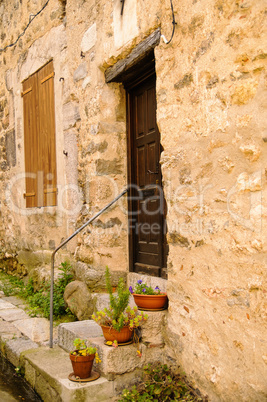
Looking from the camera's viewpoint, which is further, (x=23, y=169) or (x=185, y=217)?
(x=23, y=169)

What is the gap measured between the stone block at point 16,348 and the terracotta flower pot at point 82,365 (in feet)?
2.92

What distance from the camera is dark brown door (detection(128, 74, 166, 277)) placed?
3686 mm

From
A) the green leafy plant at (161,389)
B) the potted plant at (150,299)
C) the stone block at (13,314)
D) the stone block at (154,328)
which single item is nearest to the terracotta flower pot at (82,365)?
the green leafy plant at (161,389)

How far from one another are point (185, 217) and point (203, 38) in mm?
1175

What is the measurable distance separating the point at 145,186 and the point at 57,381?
1.85m

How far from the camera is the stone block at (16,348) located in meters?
3.61

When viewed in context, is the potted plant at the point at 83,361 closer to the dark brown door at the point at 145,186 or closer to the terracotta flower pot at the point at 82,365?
the terracotta flower pot at the point at 82,365

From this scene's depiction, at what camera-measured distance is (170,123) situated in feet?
9.74

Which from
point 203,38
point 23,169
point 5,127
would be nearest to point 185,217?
point 203,38

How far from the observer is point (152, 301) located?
3.11 m

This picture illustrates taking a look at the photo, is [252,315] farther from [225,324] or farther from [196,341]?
[196,341]

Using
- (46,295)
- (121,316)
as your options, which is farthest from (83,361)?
(46,295)

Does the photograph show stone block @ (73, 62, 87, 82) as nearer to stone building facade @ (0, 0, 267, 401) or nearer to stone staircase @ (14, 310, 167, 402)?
stone building facade @ (0, 0, 267, 401)

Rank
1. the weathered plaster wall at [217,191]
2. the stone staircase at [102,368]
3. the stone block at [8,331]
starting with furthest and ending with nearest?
the stone block at [8,331] → the stone staircase at [102,368] → the weathered plaster wall at [217,191]
